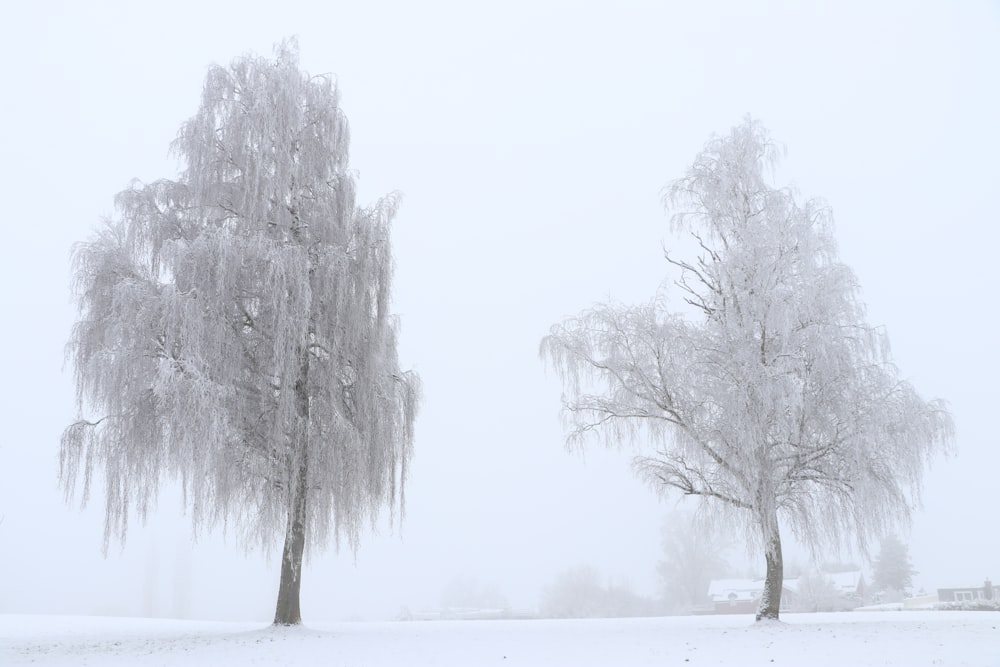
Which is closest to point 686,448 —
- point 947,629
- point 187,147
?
point 947,629

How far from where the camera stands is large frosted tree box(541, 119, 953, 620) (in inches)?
555

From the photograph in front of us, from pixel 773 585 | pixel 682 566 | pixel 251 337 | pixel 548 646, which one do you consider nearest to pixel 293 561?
pixel 251 337

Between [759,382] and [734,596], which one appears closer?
[759,382]

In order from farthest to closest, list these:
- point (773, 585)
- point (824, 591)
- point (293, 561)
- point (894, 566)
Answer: point (894, 566), point (824, 591), point (773, 585), point (293, 561)

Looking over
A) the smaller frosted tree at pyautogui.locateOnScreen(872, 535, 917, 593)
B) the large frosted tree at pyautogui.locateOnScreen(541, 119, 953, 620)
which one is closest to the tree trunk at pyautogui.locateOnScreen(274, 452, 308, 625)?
the large frosted tree at pyautogui.locateOnScreen(541, 119, 953, 620)

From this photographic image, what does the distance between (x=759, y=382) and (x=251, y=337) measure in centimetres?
1020

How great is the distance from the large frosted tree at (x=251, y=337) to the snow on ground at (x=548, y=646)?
7.07 feet

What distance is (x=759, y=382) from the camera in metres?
14.3

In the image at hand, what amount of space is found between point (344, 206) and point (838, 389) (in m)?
11.0

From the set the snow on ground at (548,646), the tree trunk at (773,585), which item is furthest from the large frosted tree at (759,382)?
the snow on ground at (548,646)

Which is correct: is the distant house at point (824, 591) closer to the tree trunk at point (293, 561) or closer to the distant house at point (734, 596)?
the distant house at point (734, 596)

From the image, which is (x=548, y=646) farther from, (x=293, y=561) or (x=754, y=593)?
(x=754, y=593)

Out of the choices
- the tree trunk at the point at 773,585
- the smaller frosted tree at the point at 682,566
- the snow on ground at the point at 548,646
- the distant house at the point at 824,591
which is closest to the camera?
the snow on ground at the point at 548,646

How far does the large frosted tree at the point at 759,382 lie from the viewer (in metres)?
14.1
